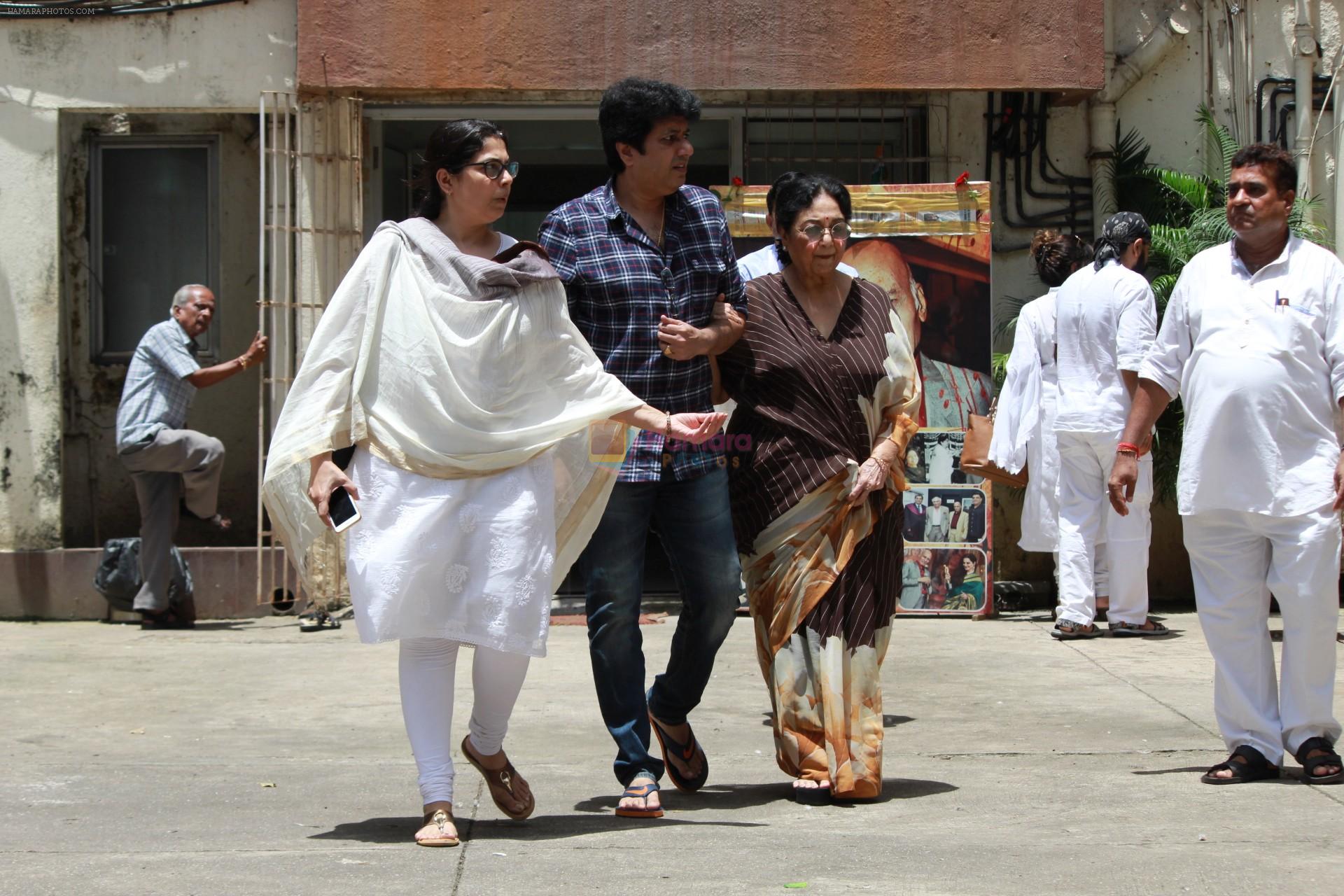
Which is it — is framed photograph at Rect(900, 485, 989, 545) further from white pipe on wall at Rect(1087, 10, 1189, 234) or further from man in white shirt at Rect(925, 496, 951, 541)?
white pipe on wall at Rect(1087, 10, 1189, 234)

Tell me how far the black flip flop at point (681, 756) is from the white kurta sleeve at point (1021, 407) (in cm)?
418

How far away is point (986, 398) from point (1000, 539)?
1.01 m

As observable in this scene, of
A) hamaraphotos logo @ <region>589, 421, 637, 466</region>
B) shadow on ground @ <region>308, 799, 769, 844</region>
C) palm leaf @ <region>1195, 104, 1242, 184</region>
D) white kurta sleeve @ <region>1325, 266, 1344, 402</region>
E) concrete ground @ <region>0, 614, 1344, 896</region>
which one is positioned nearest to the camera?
concrete ground @ <region>0, 614, 1344, 896</region>

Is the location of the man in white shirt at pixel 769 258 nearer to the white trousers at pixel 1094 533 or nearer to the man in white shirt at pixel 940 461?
the white trousers at pixel 1094 533

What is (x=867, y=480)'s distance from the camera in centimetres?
478

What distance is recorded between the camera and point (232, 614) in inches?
376

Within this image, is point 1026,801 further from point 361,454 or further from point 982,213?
point 982,213

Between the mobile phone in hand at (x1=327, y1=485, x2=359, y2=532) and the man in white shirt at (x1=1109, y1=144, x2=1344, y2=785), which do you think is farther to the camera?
the man in white shirt at (x1=1109, y1=144, x2=1344, y2=785)

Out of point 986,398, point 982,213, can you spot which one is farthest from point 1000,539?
point 982,213

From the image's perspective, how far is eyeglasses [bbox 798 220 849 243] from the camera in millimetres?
4859

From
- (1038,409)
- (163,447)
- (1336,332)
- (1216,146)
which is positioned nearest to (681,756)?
(1336,332)

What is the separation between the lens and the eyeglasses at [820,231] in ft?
15.9

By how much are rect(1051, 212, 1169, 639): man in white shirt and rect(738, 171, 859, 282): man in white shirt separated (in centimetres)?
299

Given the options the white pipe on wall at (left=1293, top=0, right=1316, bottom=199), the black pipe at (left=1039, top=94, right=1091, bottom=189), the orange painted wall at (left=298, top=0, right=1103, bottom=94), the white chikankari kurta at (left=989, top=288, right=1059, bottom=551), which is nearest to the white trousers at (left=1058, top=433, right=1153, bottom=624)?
the white chikankari kurta at (left=989, top=288, right=1059, bottom=551)
